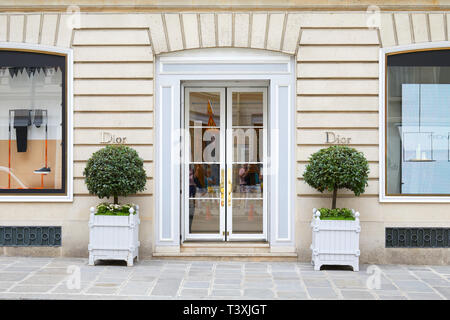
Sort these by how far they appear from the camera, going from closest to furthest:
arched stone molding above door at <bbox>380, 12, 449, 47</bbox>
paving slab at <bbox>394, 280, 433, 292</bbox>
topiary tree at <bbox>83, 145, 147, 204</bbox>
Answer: paving slab at <bbox>394, 280, 433, 292</bbox> < topiary tree at <bbox>83, 145, 147, 204</bbox> < arched stone molding above door at <bbox>380, 12, 449, 47</bbox>

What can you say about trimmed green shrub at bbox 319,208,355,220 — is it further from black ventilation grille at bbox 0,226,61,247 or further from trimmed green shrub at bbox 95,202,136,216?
black ventilation grille at bbox 0,226,61,247

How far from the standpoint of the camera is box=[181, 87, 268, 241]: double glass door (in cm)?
955

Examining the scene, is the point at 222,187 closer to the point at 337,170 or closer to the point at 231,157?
the point at 231,157

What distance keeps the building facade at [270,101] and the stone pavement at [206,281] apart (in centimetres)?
50

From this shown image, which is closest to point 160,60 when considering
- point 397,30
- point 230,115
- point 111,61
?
point 111,61

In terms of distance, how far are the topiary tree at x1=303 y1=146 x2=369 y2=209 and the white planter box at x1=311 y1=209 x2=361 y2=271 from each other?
18.9 inches

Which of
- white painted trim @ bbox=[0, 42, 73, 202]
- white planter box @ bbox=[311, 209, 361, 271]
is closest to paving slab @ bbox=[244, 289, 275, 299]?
white planter box @ bbox=[311, 209, 361, 271]

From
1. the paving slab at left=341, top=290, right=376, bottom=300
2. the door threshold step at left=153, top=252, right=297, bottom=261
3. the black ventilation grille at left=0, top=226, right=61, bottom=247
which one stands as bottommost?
the paving slab at left=341, top=290, right=376, bottom=300

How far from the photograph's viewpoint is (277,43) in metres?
8.92

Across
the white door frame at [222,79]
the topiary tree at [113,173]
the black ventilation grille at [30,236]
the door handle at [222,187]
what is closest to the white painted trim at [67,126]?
the black ventilation grille at [30,236]

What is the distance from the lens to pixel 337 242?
8219 mm

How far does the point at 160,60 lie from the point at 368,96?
3.73m

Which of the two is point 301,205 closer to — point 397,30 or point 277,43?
point 277,43

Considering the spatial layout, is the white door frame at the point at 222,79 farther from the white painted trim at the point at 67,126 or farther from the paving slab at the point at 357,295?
the paving slab at the point at 357,295
